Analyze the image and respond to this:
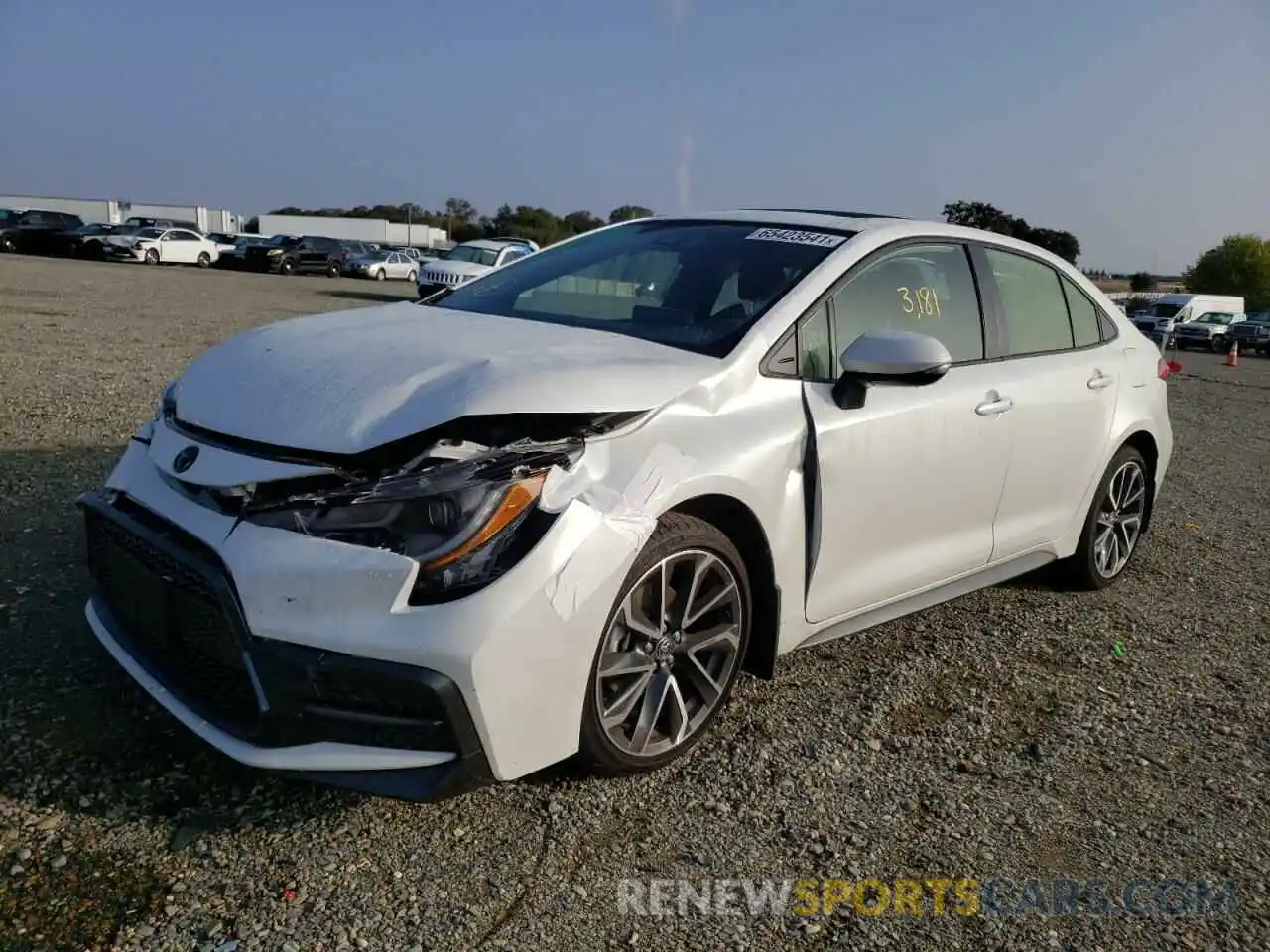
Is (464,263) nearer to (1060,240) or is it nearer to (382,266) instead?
(1060,240)

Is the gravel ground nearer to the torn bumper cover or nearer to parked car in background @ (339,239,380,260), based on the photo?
the torn bumper cover

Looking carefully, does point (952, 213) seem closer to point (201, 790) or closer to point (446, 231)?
point (201, 790)

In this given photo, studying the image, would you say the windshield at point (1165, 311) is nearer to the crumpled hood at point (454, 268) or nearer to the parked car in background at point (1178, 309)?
the parked car in background at point (1178, 309)

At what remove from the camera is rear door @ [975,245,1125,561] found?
4059 millimetres

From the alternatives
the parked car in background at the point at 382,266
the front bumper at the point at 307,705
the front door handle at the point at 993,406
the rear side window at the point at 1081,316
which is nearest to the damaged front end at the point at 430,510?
the front bumper at the point at 307,705

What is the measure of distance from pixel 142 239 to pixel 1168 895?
38.8 meters

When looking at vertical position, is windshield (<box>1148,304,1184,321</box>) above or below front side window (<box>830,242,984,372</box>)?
below

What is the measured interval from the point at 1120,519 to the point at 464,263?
19.2 m

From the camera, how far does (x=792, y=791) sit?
9.61 ft

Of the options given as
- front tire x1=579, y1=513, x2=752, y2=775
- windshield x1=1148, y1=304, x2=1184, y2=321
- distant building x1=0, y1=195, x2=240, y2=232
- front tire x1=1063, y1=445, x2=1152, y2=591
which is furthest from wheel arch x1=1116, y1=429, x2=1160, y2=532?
distant building x1=0, y1=195, x2=240, y2=232

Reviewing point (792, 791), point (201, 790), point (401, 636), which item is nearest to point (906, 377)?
point (792, 791)

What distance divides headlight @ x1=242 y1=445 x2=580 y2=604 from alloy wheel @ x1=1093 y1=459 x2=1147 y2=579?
3361mm

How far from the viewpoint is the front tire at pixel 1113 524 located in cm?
473

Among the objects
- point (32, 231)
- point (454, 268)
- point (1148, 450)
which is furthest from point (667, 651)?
point (32, 231)
